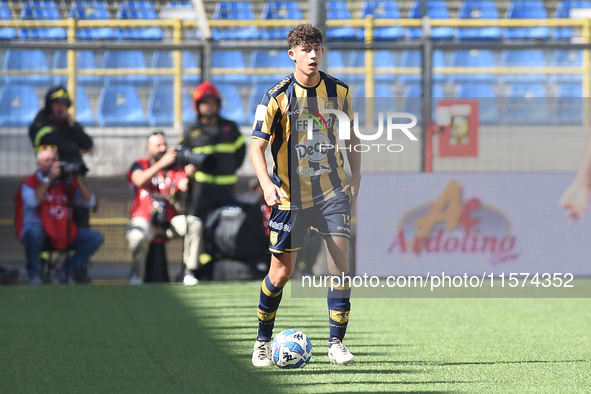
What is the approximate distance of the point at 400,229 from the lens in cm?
836

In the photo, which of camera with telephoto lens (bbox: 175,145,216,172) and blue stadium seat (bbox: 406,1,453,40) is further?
blue stadium seat (bbox: 406,1,453,40)

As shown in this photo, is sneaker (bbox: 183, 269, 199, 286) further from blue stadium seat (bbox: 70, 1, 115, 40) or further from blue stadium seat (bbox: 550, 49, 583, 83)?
blue stadium seat (bbox: 550, 49, 583, 83)

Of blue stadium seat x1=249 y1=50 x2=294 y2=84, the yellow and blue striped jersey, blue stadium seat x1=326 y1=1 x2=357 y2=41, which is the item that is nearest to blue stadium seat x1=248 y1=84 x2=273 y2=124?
blue stadium seat x1=249 y1=50 x2=294 y2=84

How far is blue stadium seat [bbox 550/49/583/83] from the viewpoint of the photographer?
30.0 ft

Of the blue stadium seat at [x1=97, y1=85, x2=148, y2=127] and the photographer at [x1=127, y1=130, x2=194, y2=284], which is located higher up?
the blue stadium seat at [x1=97, y1=85, x2=148, y2=127]

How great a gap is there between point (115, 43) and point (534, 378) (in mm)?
6403

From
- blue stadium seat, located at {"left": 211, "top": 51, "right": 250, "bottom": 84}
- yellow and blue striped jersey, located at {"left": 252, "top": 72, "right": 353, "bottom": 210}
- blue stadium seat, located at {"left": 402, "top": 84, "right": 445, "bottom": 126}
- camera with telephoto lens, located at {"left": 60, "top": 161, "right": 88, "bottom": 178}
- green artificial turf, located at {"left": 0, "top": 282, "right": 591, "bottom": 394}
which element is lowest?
green artificial turf, located at {"left": 0, "top": 282, "right": 591, "bottom": 394}

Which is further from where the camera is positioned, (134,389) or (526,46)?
(526,46)

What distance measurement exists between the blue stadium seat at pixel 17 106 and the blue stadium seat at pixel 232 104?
6.83 feet

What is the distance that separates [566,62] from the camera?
9352 mm

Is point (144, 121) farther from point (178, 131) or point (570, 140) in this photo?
point (570, 140)

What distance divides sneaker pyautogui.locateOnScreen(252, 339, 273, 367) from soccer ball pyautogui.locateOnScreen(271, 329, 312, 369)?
0.20 ft

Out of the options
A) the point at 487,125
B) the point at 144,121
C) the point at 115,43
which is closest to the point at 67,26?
the point at 115,43

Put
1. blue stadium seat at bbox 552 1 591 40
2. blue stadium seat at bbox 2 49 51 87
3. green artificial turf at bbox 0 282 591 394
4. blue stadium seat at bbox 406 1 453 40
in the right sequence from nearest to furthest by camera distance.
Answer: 1. green artificial turf at bbox 0 282 591 394
2. blue stadium seat at bbox 2 49 51 87
3. blue stadium seat at bbox 406 1 453 40
4. blue stadium seat at bbox 552 1 591 40
